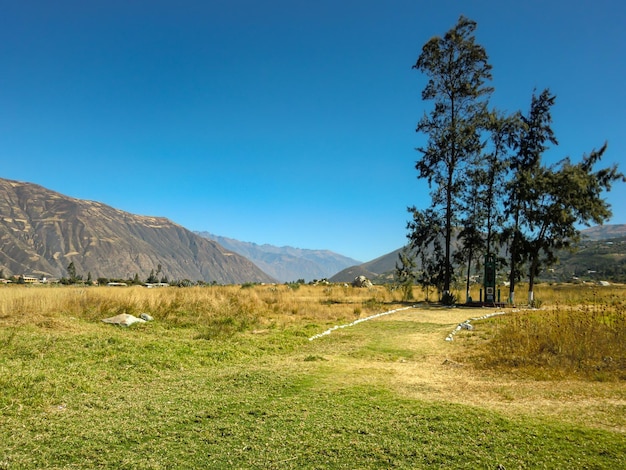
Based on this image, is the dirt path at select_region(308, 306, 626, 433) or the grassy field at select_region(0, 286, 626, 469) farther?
the dirt path at select_region(308, 306, 626, 433)

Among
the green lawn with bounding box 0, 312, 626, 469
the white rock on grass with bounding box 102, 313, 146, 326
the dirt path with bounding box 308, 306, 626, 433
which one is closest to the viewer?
the green lawn with bounding box 0, 312, 626, 469

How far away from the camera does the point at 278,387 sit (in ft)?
19.7

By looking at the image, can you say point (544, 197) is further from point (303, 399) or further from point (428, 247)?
point (303, 399)

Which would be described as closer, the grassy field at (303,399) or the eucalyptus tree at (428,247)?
the grassy field at (303,399)

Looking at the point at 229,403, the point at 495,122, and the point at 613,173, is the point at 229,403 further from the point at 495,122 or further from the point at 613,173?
the point at 613,173

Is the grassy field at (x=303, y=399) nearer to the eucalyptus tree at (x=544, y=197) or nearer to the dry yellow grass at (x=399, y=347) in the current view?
the dry yellow grass at (x=399, y=347)

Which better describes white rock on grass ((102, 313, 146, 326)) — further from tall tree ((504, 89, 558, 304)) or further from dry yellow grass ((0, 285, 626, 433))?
tall tree ((504, 89, 558, 304))

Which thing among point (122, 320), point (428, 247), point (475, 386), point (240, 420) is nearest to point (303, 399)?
point (240, 420)

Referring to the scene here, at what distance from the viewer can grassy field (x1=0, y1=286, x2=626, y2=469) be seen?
12.6ft

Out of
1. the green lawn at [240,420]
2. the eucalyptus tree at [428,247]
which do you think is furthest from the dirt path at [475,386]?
the eucalyptus tree at [428,247]

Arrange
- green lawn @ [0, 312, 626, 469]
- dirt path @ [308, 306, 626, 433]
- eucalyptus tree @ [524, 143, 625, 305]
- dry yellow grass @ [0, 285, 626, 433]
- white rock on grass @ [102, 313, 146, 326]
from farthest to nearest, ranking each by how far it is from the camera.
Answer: eucalyptus tree @ [524, 143, 625, 305] < white rock on grass @ [102, 313, 146, 326] < dry yellow grass @ [0, 285, 626, 433] < dirt path @ [308, 306, 626, 433] < green lawn @ [0, 312, 626, 469]

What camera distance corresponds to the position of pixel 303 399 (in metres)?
5.42

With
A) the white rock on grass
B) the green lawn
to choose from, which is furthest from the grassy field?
the white rock on grass

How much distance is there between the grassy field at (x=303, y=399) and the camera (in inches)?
151
